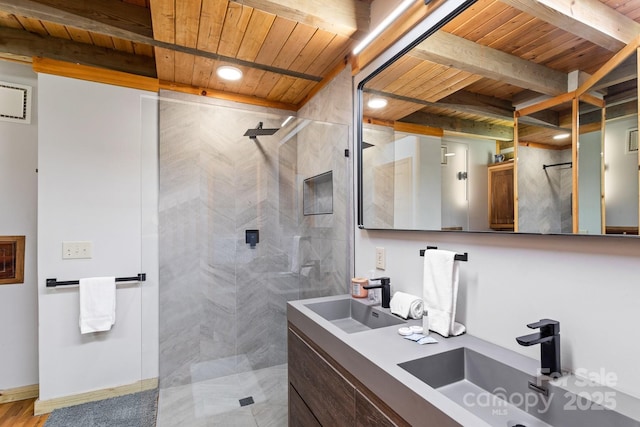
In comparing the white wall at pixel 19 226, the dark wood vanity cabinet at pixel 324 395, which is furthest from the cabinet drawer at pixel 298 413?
the white wall at pixel 19 226

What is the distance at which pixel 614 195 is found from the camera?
0.80 m

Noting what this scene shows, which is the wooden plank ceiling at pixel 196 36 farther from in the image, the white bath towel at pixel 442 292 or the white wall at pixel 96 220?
the white bath towel at pixel 442 292

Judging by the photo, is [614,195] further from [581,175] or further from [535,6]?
[535,6]

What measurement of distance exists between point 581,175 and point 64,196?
2.91 meters

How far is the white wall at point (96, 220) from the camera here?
2152 millimetres

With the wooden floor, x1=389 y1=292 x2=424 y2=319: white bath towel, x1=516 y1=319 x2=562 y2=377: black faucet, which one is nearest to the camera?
x1=516 y1=319 x2=562 y2=377: black faucet

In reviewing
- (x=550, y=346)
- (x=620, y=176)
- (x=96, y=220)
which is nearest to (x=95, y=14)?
(x=96, y=220)

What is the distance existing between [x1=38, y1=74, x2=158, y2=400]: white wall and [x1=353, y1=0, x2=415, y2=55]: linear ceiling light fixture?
166 cm

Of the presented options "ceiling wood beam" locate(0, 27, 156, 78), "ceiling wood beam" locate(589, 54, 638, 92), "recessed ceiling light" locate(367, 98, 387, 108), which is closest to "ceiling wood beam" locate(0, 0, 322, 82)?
"ceiling wood beam" locate(0, 27, 156, 78)

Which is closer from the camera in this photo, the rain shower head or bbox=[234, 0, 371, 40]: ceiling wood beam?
bbox=[234, 0, 371, 40]: ceiling wood beam

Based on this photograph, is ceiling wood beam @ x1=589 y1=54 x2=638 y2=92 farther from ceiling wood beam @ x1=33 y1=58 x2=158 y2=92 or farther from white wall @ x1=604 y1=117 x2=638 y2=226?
ceiling wood beam @ x1=33 y1=58 x2=158 y2=92

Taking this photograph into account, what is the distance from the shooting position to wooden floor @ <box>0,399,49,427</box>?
201 cm

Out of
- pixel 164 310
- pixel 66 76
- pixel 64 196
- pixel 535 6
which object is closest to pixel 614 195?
pixel 535 6

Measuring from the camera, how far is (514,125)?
42.3 inches
